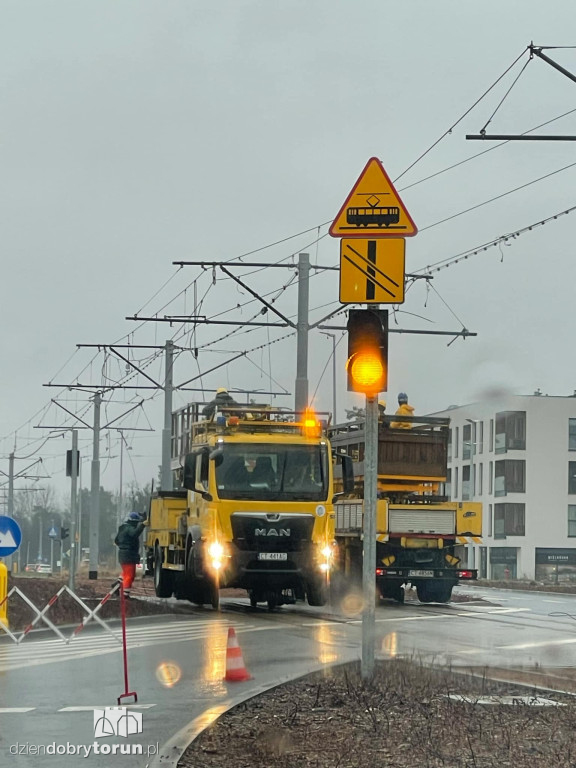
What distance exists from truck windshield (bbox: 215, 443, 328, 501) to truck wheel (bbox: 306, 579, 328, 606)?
147cm

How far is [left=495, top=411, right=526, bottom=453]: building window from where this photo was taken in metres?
100

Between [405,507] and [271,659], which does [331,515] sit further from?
[271,659]

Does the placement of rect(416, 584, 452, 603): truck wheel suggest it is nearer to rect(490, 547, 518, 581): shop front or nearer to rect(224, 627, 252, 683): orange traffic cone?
rect(224, 627, 252, 683): orange traffic cone

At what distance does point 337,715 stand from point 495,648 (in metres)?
8.02

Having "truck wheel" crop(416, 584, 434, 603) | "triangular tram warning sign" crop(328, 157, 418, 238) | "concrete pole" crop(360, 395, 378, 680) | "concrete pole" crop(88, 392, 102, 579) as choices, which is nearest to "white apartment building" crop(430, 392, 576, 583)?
"concrete pole" crop(88, 392, 102, 579)

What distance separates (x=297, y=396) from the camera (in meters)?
32.2

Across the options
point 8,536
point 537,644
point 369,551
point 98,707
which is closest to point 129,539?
point 8,536

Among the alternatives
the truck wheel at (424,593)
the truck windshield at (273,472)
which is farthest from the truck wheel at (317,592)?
the truck wheel at (424,593)

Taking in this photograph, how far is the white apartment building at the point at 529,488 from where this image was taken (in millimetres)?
99250

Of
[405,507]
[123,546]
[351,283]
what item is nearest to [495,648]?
[351,283]

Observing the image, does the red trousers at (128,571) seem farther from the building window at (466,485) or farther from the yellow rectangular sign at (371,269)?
the building window at (466,485)

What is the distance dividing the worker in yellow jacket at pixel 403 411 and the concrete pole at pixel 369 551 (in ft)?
57.9

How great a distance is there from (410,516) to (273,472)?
5032mm

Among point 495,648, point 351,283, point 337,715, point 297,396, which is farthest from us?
point 297,396
